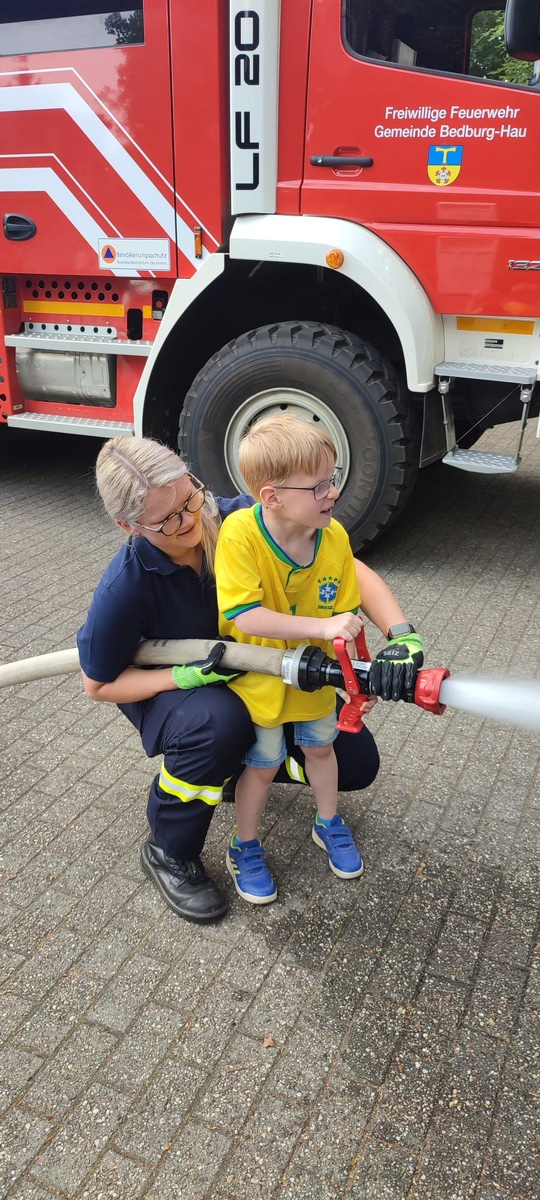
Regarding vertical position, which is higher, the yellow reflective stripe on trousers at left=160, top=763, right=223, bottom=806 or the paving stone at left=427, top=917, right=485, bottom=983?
the yellow reflective stripe on trousers at left=160, top=763, right=223, bottom=806

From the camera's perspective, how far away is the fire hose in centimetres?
193

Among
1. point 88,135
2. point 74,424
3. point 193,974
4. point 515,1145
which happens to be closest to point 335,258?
point 88,135

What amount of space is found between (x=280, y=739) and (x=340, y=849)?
443 mm

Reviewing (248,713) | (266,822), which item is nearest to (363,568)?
(248,713)

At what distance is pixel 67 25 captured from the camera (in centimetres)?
438

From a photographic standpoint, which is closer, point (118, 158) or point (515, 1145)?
point (515, 1145)

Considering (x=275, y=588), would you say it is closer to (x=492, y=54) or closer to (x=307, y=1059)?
(x=307, y=1059)

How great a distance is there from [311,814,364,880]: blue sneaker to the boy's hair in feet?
3.60

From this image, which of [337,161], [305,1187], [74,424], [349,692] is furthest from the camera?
[74,424]

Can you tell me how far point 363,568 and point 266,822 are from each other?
92 centimetres

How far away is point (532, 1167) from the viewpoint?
1735mm

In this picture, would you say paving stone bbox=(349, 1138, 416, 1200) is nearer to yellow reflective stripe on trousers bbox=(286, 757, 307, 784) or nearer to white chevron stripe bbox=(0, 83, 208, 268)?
yellow reflective stripe on trousers bbox=(286, 757, 307, 784)

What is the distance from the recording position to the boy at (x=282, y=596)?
1992 millimetres

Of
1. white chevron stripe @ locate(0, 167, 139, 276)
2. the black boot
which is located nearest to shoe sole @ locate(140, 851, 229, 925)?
the black boot
